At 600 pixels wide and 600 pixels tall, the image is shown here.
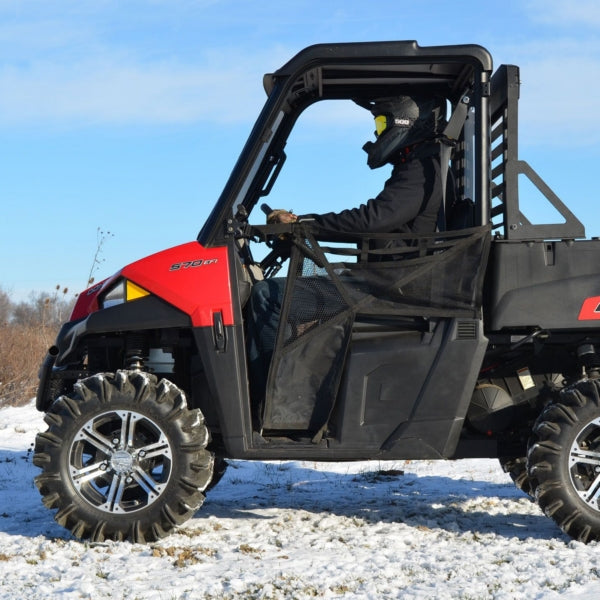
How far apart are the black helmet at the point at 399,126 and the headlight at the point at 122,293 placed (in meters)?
1.54

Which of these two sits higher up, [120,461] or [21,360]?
[21,360]

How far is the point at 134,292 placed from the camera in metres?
5.34

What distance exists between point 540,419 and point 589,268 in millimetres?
835

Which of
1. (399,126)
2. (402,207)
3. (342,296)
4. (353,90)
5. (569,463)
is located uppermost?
(353,90)

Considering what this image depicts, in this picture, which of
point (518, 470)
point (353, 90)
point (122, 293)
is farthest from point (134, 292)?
point (518, 470)

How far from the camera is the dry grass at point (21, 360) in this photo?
13.2 meters

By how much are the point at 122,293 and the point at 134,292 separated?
10cm

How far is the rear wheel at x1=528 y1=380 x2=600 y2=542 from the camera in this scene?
4.94 meters

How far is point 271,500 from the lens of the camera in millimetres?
6473

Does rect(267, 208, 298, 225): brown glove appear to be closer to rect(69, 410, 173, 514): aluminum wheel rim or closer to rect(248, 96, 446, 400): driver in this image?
rect(248, 96, 446, 400): driver

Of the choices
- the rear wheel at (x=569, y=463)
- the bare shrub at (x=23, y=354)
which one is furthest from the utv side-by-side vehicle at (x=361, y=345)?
the bare shrub at (x=23, y=354)

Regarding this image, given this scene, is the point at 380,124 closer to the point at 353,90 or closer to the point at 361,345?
the point at 353,90

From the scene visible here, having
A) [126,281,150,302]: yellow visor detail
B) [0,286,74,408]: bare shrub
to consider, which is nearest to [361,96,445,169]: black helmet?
[126,281,150,302]: yellow visor detail

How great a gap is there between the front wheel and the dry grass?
8.15 metres
